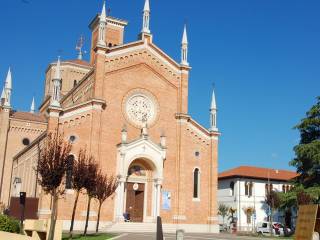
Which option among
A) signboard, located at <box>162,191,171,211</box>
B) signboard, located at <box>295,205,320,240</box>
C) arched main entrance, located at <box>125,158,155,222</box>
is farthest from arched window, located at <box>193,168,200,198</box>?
signboard, located at <box>295,205,320,240</box>

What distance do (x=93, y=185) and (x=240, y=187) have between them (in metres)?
34.6

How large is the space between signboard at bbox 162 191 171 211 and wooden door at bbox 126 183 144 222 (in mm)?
1876

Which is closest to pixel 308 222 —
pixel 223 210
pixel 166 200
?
pixel 166 200

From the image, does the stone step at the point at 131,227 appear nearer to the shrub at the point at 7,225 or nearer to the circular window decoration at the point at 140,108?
the circular window decoration at the point at 140,108

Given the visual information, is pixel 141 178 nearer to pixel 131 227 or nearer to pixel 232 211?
pixel 131 227

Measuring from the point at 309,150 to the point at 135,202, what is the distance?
58.3 ft

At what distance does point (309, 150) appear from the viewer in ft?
135

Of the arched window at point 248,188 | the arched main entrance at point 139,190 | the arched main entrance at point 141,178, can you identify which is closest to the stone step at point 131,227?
the arched main entrance at point 141,178

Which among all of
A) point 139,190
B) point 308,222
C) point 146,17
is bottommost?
point 308,222

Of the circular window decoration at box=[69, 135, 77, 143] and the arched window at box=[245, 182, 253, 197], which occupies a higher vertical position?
the circular window decoration at box=[69, 135, 77, 143]

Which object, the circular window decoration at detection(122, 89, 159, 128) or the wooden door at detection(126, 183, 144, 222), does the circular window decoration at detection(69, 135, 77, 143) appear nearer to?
the circular window decoration at detection(122, 89, 159, 128)

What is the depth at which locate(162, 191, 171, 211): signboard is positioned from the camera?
1474 inches

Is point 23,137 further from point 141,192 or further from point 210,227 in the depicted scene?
point 210,227

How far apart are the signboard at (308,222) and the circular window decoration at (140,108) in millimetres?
23343
